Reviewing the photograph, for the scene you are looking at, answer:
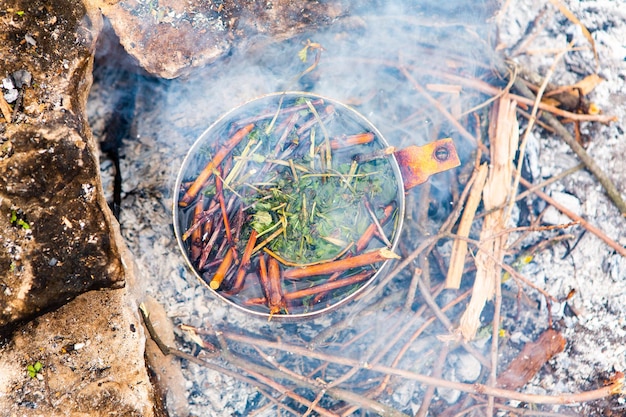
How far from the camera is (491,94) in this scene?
3221mm

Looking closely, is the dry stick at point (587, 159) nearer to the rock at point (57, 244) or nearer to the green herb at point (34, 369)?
the rock at point (57, 244)

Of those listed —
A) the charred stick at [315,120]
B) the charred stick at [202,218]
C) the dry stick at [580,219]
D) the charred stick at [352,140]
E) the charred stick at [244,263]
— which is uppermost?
the charred stick at [315,120]

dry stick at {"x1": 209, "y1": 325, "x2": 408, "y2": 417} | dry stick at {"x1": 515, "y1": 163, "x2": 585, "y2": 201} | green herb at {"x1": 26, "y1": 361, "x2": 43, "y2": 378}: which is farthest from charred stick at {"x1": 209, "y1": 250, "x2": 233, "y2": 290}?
dry stick at {"x1": 515, "y1": 163, "x2": 585, "y2": 201}

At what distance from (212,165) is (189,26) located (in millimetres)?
708

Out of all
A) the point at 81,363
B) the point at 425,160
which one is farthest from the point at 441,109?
the point at 81,363

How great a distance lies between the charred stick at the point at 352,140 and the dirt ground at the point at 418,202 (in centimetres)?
53

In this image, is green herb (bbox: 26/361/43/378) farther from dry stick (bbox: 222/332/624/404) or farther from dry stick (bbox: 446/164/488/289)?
dry stick (bbox: 446/164/488/289)

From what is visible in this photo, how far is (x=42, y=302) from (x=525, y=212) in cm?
277

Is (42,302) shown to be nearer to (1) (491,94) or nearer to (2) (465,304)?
(2) (465,304)

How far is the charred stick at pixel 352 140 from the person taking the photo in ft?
8.94

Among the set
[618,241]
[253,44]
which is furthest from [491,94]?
[253,44]

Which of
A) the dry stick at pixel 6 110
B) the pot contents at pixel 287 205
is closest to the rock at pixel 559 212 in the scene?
the pot contents at pixel 287 205

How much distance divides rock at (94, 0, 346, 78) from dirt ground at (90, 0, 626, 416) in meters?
0.31

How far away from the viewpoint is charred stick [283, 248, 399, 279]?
2643mm
